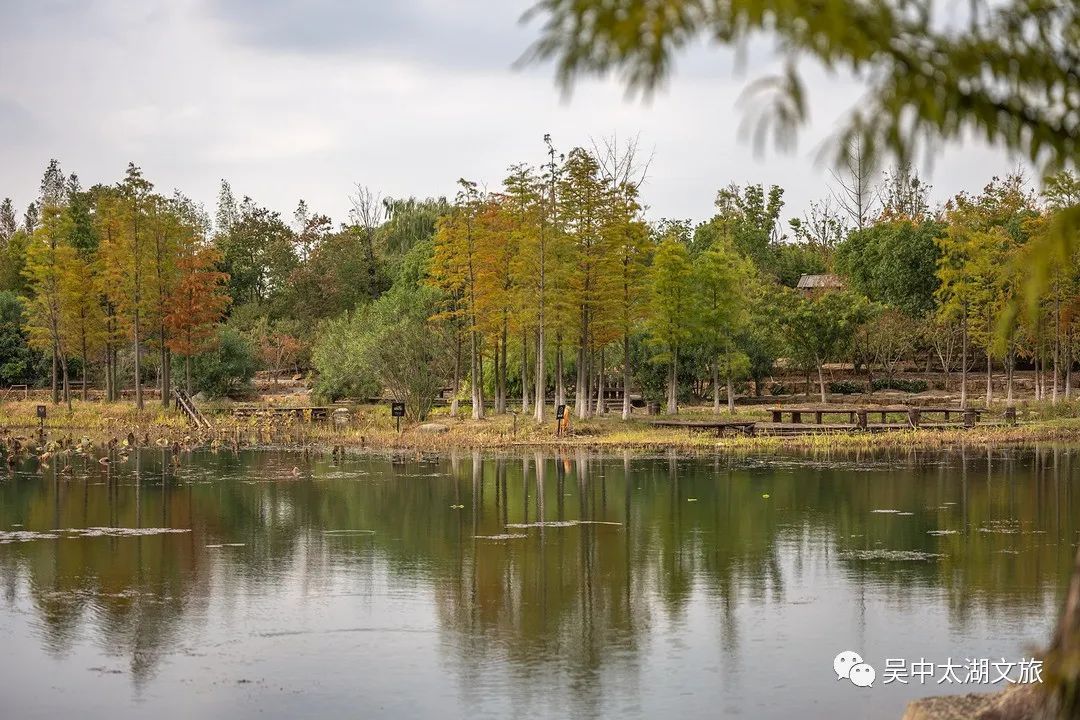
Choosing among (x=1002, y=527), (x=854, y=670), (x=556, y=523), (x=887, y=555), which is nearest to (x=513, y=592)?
(x=854, y=670)

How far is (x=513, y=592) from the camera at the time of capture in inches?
572

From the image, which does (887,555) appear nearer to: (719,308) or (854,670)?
(854,670)

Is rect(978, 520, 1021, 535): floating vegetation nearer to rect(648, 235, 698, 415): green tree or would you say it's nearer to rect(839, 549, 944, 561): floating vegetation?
rect(839, 549, 944, 561): floating vegetation

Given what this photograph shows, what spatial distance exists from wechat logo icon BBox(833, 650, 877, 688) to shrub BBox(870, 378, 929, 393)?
4462 cm

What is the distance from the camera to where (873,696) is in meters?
10.3

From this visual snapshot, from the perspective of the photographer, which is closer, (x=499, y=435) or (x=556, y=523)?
(x=556, y=523)

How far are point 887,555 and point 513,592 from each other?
5.49m

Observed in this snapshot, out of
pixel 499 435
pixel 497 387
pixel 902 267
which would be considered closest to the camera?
pixel 499 435

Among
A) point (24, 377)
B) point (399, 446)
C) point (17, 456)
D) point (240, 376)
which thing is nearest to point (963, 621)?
point (399, 446)

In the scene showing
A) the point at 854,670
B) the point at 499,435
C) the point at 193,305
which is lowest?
the point at 854,670

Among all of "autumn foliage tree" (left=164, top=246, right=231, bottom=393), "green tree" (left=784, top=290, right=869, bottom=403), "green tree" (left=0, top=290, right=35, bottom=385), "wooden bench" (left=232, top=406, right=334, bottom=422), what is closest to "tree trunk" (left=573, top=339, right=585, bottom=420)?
"wooden bench" (left=232, top=406, right=334, bottom=422)

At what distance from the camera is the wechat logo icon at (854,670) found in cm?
1069

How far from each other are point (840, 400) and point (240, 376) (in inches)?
1033
